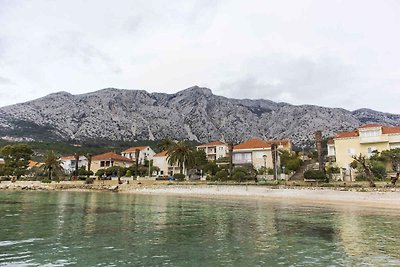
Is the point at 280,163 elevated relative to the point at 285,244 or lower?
elevated

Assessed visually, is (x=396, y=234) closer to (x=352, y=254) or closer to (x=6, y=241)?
(x=352, y=254)

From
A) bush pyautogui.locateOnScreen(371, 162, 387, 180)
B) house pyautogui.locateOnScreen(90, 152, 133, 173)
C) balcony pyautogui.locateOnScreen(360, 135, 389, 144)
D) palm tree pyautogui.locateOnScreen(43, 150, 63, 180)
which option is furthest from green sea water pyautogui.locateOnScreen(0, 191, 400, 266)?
house pyautogui.locateOnScreen(90, 152, 133, 173)

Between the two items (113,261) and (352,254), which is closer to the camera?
(113,261)

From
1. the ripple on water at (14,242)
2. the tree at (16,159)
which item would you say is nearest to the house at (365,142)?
the ripple on water at (14,242)

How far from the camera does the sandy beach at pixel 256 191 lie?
4291cm

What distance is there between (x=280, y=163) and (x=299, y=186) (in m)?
36.8

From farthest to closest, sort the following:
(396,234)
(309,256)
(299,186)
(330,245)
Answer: (299,186) < (396,234) < (330,245) < (309,256)

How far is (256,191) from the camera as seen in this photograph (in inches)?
2259

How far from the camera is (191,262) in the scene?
1324 cm

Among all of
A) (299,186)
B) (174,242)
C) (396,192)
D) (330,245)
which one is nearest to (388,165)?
(299,186)

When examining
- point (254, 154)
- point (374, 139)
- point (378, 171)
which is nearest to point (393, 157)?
point (378, 171)

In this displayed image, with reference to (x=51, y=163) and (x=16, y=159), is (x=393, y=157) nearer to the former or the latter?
(x=51, y=163)

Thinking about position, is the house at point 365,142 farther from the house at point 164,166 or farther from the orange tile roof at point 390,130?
the house at point 164,166

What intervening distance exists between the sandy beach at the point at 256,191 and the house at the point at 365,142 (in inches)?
1213
